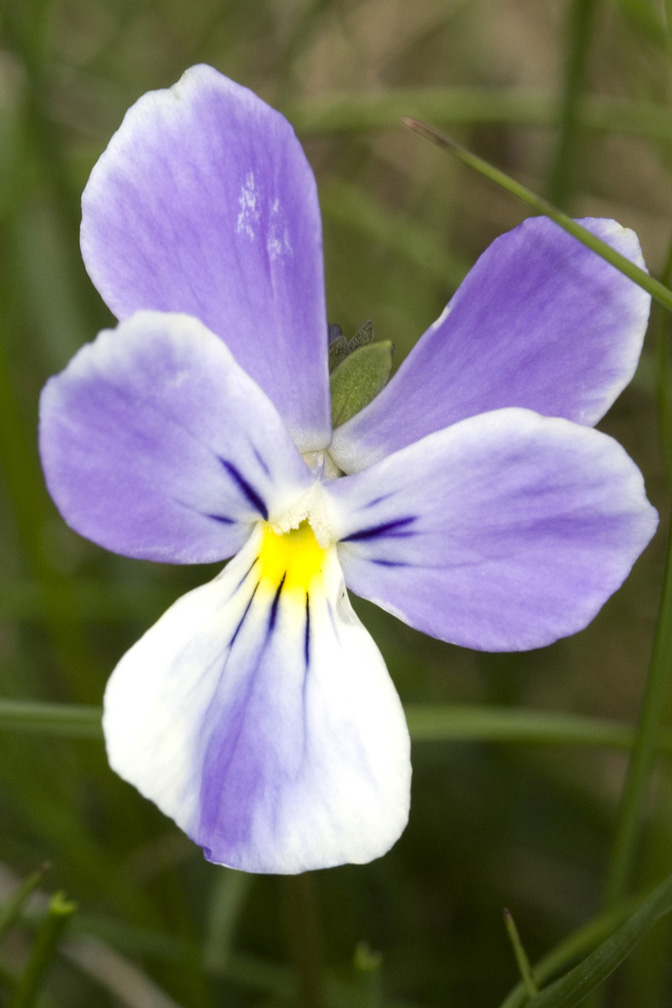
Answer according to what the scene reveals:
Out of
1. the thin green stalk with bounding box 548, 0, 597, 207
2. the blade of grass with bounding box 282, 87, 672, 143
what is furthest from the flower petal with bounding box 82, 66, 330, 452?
the blade of grass with bounding box 282, 87, 672, 143

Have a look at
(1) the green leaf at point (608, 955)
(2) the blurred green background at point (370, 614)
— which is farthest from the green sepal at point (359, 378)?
(1) the green leaf at point (608, 955)

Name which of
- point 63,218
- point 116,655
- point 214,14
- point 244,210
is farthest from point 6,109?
point 244,210

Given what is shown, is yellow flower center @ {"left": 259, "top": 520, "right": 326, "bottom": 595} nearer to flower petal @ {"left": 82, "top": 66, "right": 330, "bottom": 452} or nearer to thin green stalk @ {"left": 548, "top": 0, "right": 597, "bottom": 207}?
flower petal @ {"left": 82, "top": 66, "right": 330, "bottom": 452}

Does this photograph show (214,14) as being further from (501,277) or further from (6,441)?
(501,277)

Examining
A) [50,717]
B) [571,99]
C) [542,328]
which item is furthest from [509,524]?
[571,99]

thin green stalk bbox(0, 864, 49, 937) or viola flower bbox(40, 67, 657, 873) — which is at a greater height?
viola flower bbox(40, 67, 657, 873)

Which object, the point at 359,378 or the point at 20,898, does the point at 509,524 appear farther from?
the point at 20,898
